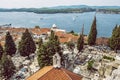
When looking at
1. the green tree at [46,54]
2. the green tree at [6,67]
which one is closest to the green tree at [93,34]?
the green tree at [46,54]

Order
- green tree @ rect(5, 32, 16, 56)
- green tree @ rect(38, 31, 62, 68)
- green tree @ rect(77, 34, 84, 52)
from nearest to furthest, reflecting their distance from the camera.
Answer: green tree @ rect(38, 31, 62, 68), green tree @ rect(5, 32, 16, 56), green tree @ rect(77, 34, 84, 52)

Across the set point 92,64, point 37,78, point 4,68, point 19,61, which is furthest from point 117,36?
point 37,78

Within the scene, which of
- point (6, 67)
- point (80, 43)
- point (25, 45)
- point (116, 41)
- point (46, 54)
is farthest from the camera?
point (80, 43)

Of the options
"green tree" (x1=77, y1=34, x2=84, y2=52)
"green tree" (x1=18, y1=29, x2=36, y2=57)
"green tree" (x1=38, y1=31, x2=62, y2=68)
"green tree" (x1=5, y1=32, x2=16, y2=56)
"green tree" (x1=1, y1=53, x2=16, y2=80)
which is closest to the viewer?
"green tree" (x1=1, y1=53, x2=16, y2=80)

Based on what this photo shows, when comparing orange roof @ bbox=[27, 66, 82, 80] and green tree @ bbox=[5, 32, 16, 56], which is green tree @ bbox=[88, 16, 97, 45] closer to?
green tree @ bbox=[5, 32, 16, 56]

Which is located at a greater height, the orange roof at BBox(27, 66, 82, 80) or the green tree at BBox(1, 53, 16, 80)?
the orange roof at BBox(27, 66, 82, 80)

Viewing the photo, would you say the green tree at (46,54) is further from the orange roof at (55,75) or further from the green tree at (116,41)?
the green tree at (116,41)

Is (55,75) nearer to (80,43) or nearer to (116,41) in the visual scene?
(80,43)

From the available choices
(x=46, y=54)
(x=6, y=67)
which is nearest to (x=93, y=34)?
(x=46, y=54)

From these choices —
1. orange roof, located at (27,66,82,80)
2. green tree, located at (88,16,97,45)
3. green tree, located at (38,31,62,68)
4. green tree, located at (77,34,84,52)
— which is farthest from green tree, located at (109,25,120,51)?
orange roof, located at (27,66,82,80)
